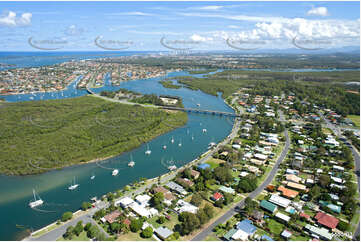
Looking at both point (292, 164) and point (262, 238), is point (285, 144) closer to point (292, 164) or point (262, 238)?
point (292, 164)

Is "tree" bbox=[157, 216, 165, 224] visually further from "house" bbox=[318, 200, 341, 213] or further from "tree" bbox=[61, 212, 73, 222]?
"house" bbox=[318, 200, 341, 213]

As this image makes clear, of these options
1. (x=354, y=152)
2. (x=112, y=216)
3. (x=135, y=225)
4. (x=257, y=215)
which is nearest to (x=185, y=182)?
(x=135, y=225)

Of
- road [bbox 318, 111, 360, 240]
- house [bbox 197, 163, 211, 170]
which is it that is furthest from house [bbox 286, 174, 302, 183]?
house [bbox 197, 163, 211, 170]

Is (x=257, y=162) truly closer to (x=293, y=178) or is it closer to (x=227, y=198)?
(x=293, y=178)

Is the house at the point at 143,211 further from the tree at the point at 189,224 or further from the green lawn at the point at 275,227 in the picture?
the green lawn at the point at 275,227

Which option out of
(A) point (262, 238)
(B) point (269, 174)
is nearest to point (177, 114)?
(B) point (269, 174)

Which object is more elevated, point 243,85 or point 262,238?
point 243,85
